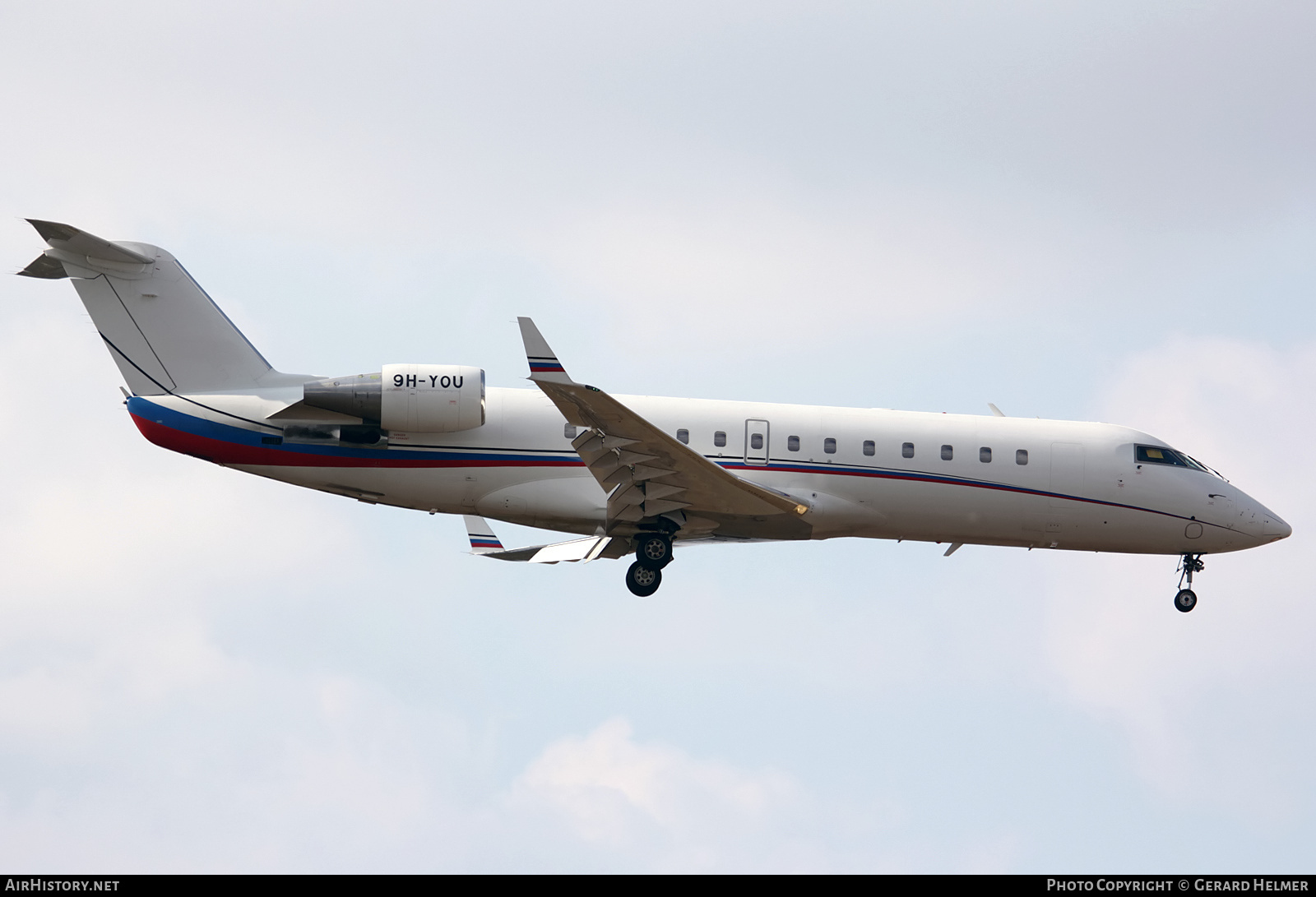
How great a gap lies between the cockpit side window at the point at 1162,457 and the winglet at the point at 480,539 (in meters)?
12.3

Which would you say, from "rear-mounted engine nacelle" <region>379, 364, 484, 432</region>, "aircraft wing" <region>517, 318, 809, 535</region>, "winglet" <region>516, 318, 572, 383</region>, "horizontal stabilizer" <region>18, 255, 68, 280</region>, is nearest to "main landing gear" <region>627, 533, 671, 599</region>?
"aircraft wing" <region>517, 318, 809, 535</region>

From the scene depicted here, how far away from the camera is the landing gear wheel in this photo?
24.4 metres

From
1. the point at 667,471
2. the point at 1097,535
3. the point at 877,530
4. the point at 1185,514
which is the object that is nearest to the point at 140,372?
the point at 667,471

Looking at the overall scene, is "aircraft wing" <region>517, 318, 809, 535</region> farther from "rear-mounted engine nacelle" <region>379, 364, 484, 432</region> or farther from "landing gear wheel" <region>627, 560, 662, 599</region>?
"rear-mounted engine nacelle" <region>379, 364, 484, 432</region>

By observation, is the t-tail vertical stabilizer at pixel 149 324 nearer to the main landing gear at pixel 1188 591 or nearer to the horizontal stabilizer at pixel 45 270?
the horizontal stabilizer at pixel 45 270

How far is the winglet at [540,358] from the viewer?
21.0 meters

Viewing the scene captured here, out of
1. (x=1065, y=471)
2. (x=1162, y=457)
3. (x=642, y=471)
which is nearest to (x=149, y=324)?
(x=642, y=471)

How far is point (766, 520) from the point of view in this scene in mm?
24266

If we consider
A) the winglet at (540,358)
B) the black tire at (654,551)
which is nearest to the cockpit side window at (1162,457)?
the black tire at (654,551)

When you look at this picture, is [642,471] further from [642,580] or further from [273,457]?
[273,457]

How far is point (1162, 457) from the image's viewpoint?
26.4m

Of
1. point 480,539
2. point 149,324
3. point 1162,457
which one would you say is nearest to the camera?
point 149,324

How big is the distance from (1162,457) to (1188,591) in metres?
2.66
